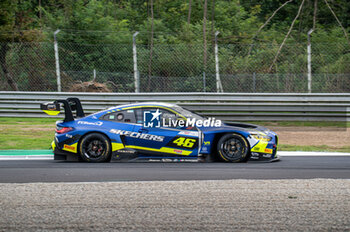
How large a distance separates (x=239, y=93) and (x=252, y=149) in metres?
5.88

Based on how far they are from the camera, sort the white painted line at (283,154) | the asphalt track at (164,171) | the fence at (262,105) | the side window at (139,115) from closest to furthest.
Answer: the asphalt track at (164,171), the side window at (139,115), the white painted line at (283,154), the fence at (262,105)

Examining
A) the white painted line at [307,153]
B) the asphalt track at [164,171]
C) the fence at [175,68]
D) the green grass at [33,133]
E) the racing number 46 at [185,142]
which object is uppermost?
the fence at [175,68]

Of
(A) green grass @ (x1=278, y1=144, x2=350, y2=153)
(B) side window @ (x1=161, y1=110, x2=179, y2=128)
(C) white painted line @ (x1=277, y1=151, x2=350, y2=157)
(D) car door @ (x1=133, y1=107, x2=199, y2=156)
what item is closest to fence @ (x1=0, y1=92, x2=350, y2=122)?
(A) green grass @ (x1=278, y1=144, x2=350, y2=153)

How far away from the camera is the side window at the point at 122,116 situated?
9.52 meters

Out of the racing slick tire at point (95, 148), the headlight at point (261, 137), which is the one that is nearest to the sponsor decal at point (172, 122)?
the headlight at point (261, 137)

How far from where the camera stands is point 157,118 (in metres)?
9.42

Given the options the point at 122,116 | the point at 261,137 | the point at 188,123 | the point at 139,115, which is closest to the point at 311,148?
the point at 261,137

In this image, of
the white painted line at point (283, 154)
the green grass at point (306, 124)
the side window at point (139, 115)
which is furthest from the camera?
the green grass at point (306, 124)

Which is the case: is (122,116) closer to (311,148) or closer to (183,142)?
(183,142)

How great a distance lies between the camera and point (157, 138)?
926 cm

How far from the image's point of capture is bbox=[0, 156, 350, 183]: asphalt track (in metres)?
7.80

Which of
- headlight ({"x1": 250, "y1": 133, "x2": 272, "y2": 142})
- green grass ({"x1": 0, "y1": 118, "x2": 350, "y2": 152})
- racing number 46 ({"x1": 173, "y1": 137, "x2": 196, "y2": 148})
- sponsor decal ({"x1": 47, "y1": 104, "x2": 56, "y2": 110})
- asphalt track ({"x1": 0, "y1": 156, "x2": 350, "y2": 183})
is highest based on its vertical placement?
sponsor decal ({"x1": 47, "y1": 104, "x2": 56, "y2": 110})

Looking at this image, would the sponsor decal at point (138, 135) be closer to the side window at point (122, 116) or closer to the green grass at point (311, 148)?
the side window at point (122, 116)

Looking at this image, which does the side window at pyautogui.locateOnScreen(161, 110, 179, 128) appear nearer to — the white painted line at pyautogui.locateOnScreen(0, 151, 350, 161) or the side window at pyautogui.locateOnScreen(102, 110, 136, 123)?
the side window at pyautogui.locateOnScreen(102, 110, 136, 123)
